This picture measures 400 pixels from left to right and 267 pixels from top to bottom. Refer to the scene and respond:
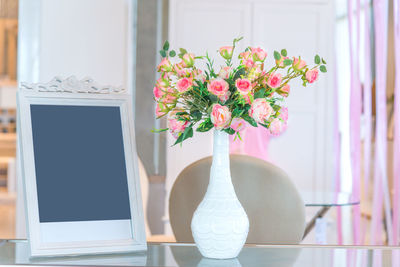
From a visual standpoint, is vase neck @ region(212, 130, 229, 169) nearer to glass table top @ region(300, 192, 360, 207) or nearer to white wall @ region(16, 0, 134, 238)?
glass table top @ region(300, 192, 360, 207)

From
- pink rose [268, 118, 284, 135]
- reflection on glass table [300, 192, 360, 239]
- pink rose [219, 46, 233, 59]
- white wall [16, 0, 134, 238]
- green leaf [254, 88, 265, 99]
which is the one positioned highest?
white wall [16, 0, 134, 238]

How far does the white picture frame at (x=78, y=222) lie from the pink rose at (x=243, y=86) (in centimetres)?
34

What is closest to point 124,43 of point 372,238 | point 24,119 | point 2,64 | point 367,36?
point 367,36

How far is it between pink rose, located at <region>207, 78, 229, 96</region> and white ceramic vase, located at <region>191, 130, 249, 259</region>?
0.57 feet

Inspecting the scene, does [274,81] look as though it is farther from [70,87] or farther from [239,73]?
[70,87]

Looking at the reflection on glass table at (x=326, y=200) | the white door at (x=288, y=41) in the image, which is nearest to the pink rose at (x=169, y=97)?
the reflection on glass table at (x=326, y=200)

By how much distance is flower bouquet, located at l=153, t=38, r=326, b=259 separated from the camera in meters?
1.33

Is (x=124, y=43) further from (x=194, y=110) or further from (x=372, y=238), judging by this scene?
→ (x=194, y=110)

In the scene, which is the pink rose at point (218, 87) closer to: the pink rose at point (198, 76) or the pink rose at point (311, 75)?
the pink rose at point (198, 76)

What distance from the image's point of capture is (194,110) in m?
1.40

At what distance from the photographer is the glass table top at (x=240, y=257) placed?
132 centimetres

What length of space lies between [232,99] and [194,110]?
10 centimetres

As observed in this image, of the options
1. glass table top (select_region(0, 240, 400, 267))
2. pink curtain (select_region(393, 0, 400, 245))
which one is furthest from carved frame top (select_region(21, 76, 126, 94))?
pink curtain (select_region(393, 0, 400, 245))

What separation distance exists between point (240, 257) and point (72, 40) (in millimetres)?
2998
